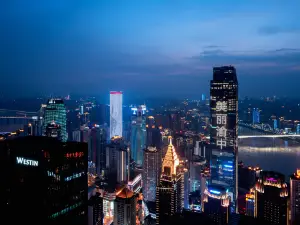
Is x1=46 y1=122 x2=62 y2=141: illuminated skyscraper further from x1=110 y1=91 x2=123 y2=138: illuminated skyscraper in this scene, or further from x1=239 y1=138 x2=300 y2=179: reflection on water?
x1=239 y1=138 x2=300 y2=179: reflection on water

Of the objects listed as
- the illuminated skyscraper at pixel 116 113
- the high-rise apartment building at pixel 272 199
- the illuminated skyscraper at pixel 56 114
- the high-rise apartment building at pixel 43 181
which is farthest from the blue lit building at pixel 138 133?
the high-rise apartment building at pixel 43 181

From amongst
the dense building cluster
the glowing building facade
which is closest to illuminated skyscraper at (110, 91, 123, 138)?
the dense building cluster

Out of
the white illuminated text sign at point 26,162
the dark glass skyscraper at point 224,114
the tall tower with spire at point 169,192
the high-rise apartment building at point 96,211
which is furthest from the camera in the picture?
the dark glass skyscraper at point 224,114

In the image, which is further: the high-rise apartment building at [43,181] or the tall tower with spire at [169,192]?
the tall tower with spire at [169,192]

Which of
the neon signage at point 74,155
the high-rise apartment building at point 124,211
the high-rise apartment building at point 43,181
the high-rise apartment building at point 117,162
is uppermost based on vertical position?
the neon signage at point 74,155

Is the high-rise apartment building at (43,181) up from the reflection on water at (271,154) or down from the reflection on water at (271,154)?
up

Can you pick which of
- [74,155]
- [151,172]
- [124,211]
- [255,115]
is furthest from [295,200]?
[255,115]

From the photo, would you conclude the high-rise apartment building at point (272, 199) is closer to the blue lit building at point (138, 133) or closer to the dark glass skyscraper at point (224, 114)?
the dark glass skyscraper at point (224, 114)

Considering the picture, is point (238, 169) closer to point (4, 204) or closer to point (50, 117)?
point (50, 117)
